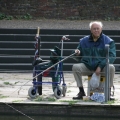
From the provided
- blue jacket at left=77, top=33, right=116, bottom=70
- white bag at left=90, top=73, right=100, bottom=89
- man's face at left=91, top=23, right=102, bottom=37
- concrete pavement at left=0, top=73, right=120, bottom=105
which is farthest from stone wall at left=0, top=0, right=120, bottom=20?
white bag at left=90, top=73, right=100, bottom=89

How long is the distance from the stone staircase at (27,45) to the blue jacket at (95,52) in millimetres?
4048

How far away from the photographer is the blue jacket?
9.59 metres

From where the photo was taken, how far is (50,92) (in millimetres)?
10562

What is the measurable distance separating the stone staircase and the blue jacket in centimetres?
405

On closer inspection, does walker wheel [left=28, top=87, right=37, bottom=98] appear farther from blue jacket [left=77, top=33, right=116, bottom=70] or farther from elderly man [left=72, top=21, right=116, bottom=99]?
blue jacket [left=77, top=33, right=116, bottom=70]

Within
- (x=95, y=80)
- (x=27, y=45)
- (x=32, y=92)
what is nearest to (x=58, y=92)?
(x=32, y=92)

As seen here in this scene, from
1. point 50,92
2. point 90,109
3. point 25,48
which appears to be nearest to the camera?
point 90,109

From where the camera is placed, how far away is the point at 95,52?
9680mm

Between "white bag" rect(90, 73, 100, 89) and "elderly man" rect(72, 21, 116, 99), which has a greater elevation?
"elderly man" rect(72, 21, 116, 99)

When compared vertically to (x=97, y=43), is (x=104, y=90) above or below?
below

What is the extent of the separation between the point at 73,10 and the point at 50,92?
26.8ft

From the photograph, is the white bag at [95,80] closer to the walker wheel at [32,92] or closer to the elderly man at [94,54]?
the elderly man at [94,54]

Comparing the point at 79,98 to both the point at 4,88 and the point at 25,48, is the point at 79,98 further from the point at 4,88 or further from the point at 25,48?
the point at 25,48

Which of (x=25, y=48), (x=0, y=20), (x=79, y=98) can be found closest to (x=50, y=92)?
(x=79, y=98)
